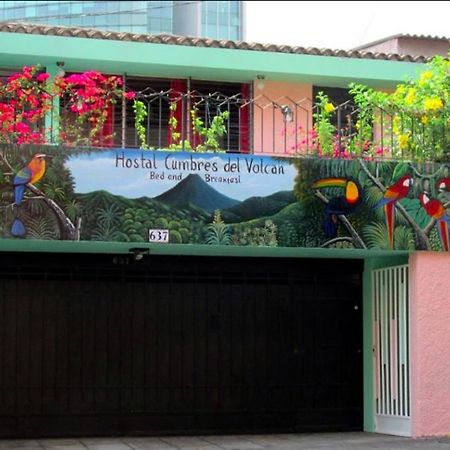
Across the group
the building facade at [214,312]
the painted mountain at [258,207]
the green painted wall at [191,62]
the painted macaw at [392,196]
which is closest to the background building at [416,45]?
the green painted wall at [191,62]

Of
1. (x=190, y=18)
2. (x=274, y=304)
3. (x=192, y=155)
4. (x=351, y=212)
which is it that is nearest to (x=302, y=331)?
(x=274, y=304)

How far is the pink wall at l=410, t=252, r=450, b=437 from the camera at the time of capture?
10648mm

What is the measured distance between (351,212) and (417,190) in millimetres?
923

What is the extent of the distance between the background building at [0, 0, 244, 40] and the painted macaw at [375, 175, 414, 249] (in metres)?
34.7

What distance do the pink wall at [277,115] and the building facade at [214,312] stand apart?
47cm

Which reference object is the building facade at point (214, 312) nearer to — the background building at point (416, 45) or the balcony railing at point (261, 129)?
the balcony railing at point (261, 129)

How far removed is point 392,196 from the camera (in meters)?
10.8

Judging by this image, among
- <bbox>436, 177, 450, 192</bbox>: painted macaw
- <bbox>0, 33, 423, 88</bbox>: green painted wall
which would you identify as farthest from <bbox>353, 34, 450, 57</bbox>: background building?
<bbox>436, 177, 450, 192</bbox>: painted macaw

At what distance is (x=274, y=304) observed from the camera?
1231 centimetres

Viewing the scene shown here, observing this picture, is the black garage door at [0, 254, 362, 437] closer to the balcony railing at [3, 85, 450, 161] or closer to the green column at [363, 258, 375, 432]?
the green column at [363, 258, 375, 432]

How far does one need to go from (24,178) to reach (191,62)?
4062 millimetres

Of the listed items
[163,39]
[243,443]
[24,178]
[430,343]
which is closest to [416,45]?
[163,39]

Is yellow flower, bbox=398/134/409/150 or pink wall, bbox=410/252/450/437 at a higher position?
yellow flower, bbox=398/134/409/150

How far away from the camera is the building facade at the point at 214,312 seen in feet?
34.8
